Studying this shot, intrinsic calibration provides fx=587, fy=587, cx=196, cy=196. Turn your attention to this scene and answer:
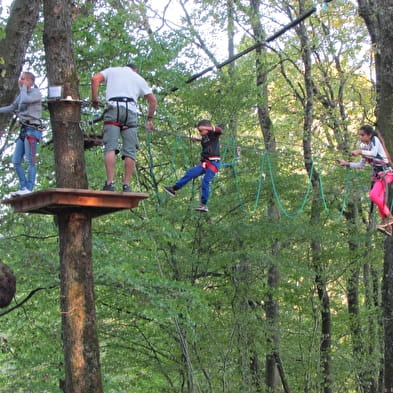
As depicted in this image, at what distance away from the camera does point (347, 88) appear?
15172mm

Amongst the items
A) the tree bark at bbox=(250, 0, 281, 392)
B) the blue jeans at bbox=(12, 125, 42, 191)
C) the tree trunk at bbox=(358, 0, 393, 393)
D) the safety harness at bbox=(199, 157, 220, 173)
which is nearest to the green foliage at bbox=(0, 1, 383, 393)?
the tree bark at bbox=(250, 0, 281, 392)

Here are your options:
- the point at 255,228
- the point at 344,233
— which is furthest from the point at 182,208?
the point at 344,233

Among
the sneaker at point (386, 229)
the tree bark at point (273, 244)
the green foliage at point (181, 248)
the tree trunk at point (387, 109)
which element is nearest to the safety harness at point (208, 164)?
the green foliage at point (181, 248)

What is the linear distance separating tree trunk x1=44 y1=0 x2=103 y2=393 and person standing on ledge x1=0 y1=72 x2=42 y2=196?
0.31 metres

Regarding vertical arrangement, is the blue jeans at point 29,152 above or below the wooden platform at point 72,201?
above

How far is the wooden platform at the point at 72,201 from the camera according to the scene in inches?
176

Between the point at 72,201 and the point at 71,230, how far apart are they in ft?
1.58

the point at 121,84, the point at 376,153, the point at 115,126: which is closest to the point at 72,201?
the point at 115,126

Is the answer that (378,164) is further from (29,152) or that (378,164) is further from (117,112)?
(29,152)

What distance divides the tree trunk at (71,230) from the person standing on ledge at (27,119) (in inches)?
12.4

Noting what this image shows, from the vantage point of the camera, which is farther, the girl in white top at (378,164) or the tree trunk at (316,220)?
the tree trunk at (316,220)

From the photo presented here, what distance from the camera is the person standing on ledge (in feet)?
17.2

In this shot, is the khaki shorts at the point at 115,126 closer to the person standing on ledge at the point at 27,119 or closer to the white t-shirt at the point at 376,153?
the person standing on ledge at the point at 27,119

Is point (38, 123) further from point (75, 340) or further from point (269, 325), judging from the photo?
point (269, 325)
